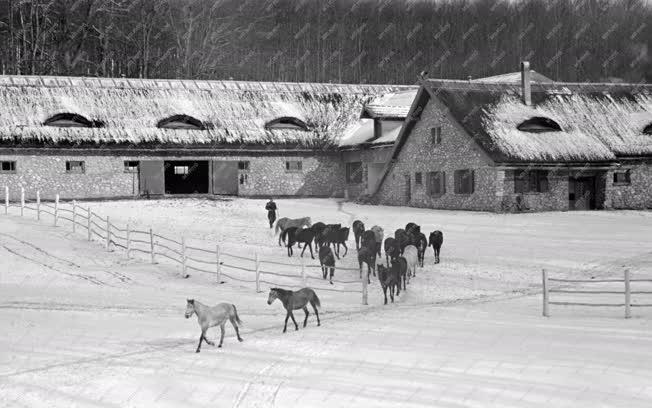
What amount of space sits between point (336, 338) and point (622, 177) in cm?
2725

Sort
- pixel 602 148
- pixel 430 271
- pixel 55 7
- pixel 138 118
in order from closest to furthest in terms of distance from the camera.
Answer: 1. pixel 430 271
2. pixel 602 148
3. pixel 138 118
4. pixel 55 7

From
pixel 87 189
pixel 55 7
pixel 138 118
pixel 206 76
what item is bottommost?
pixel 87 189

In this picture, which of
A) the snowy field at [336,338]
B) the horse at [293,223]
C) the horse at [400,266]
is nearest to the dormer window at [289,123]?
the horse at [293,223]

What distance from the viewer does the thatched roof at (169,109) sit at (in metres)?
39.0

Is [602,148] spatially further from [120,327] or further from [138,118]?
[120,327]

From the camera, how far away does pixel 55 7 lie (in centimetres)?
5741

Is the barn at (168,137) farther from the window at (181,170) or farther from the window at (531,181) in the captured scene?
the window at (531,181)

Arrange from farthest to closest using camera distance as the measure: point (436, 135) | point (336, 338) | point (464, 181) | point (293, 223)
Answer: point (436, 135) → point (464, 181) → point (293, 223) → point (336, 338)

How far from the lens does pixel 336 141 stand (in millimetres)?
43156

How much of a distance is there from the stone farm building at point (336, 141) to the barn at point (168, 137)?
0.07 m

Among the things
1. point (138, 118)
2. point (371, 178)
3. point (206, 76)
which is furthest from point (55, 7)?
point (371, 178)

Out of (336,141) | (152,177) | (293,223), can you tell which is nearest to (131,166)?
(152,177)

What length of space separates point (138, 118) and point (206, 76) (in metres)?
19.8

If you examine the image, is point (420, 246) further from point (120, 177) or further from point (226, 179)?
point (120, 177)
